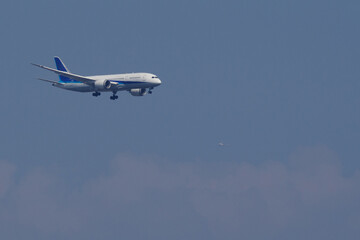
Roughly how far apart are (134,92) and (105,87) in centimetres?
704

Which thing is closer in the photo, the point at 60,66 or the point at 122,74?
the point at 122,74

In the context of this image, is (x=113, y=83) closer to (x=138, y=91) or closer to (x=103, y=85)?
(x=103, y=85)

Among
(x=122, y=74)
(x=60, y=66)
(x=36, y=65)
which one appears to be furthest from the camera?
(x=60, y=66)

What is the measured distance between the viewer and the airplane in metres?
166

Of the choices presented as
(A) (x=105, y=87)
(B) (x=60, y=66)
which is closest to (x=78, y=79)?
(A) (x=105, y=87)

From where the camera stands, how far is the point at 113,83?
166375mm

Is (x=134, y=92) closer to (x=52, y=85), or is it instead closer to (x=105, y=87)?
(x=105, y=87)

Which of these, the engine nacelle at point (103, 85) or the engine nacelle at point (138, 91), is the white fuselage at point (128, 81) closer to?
the engine nacelle at point (103, 85)

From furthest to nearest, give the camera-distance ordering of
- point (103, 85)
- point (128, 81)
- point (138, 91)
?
point (138, 91), point (128, 81), point (103, 85)

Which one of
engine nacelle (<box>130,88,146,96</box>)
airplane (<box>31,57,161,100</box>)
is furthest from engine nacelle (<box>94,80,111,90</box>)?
engine nacelle (<box>130,88,146,96</box>)

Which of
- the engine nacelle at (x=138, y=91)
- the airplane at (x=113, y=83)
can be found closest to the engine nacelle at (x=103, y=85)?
the airplane at (x=113, y=83)

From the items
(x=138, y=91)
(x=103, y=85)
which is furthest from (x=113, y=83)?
(x=138, y=91)

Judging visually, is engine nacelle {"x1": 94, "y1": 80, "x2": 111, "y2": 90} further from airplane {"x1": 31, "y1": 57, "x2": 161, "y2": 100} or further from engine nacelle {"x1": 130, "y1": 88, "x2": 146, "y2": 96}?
engine nacelle {"x1": 130, "y1": 88, "x2": 146, "y2": 96}

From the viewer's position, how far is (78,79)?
170000 millimetres
